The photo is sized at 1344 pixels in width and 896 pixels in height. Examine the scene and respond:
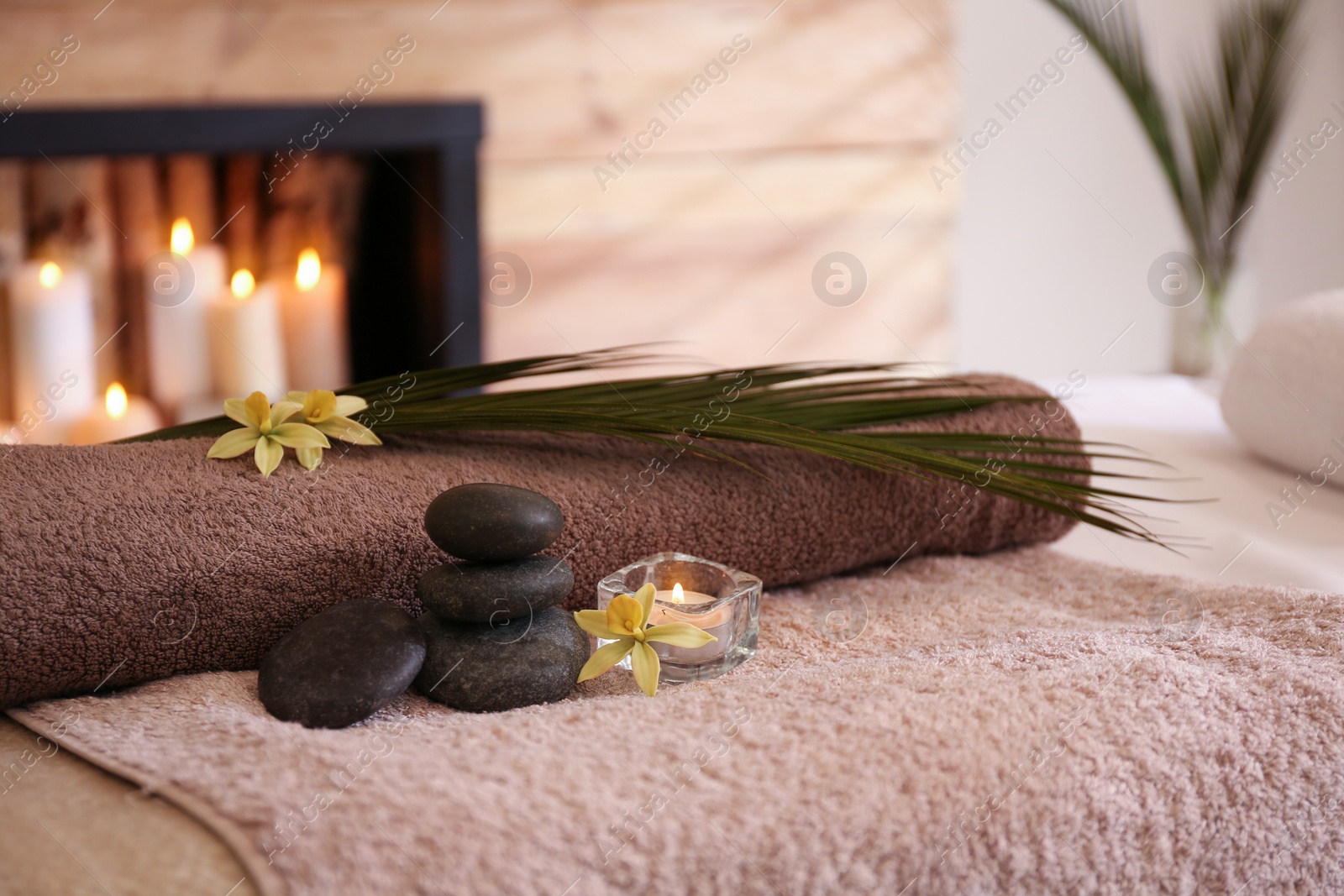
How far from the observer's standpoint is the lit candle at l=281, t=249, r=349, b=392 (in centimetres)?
168

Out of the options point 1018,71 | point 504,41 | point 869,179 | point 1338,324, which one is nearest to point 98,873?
point 1338,324

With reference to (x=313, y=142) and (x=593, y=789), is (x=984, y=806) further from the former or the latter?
(x=313, y=142)

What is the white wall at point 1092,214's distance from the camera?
2074 mm

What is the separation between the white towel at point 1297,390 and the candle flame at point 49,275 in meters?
1.55

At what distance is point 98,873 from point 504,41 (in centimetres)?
152

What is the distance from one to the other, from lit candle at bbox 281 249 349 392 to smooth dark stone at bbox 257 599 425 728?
4.21 feet

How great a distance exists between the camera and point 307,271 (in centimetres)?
165

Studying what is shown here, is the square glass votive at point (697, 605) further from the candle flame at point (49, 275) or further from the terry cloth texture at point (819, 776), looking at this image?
the candle flame at point (49, 275)

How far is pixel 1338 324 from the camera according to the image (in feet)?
2.60

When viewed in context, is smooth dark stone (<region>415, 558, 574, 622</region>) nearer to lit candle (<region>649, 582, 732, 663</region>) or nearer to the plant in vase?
lit candle (<region>649, 582, 732, 663</region>)

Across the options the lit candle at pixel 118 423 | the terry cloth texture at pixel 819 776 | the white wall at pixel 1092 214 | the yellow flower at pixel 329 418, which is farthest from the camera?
the white wall at pixel 1092 214

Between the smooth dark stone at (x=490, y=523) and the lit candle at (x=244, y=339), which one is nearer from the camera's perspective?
the smooth dark stone at (x=490, y=523)

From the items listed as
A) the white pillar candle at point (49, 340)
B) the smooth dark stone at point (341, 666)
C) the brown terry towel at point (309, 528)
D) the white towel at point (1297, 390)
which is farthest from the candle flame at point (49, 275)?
the white towel at point (1297, 390)

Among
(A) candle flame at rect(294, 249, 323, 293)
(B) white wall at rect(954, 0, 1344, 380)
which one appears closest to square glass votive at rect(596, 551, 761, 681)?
(A) candle flame at rect(294, 249, 323, 293)
